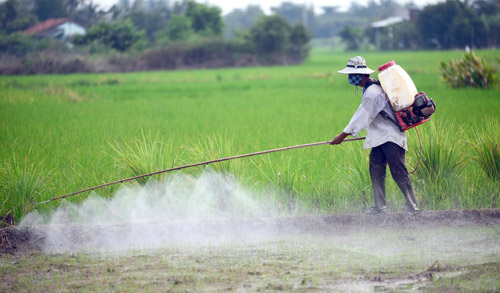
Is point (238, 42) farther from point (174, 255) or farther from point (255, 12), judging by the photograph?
point (255, 12)

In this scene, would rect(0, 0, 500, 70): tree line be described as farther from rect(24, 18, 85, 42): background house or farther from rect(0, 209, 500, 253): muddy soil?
rect(0, 209, 500, 253): muddy soil

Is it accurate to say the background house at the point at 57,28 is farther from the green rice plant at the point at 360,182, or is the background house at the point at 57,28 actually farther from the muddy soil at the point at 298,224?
the green rice plant at the point at 360,182

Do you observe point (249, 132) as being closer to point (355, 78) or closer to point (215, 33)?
point (355, 78)

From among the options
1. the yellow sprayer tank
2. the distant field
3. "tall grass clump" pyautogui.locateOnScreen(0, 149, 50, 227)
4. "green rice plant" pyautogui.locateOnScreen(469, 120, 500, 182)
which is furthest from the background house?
the yellow sprayer tank

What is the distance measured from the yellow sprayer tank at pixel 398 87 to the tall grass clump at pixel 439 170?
96 cm

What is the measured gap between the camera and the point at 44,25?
94.3 ft

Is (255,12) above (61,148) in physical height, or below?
below

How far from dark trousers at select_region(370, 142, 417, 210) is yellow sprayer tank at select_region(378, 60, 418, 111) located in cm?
33

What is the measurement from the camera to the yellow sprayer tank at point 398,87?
4.10 m

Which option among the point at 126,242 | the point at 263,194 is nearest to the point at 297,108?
the point at 263,194

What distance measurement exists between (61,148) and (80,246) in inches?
123

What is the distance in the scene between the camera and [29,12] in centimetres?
2941

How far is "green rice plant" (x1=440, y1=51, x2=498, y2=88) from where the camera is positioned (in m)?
12.8

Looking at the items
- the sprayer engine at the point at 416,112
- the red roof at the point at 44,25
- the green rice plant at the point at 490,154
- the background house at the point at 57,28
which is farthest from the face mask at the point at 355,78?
the background house at the point at 57,28
